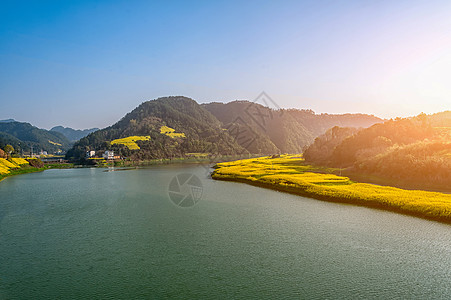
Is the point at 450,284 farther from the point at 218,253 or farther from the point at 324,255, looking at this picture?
the point at 218,253

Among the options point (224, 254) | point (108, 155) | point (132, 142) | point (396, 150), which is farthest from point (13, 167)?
point (396, 150)

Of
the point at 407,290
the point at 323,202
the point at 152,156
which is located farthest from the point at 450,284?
the point at 152,156

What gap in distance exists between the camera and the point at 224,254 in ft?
56.1

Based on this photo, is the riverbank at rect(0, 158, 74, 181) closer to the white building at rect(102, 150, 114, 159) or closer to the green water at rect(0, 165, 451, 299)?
the white building at rect(102, 150, 114, 159)

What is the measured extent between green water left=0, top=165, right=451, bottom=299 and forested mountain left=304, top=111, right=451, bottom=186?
20962mm

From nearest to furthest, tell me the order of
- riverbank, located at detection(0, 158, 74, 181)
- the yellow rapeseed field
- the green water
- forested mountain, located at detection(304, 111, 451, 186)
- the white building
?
the green water
forested mountain, located at detection(304, 111, 451, 186)
riverbank, located at detection(0, 158, 74, 181)
the white building
the yellow rapeseed field

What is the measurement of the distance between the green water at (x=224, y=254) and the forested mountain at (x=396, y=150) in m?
21.0

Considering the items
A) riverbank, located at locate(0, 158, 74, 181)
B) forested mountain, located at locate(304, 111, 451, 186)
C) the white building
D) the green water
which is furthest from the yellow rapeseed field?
the green water

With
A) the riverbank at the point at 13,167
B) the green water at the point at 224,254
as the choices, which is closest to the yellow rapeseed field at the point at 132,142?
the riverbank at the point at 13,167

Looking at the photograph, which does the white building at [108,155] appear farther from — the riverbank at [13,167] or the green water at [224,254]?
the green water at [224,254]

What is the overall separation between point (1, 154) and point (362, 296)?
4806 inches

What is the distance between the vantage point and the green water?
13078 mm

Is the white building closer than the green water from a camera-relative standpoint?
No

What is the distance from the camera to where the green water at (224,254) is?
1308cm
